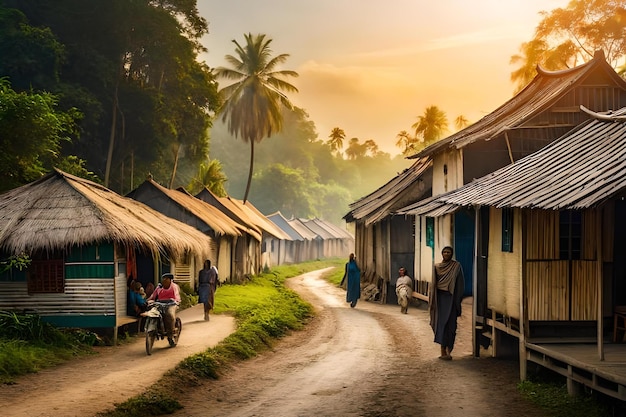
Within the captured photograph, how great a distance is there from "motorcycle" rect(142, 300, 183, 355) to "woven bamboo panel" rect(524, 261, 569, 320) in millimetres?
7219

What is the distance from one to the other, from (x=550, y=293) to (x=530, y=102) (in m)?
10.7

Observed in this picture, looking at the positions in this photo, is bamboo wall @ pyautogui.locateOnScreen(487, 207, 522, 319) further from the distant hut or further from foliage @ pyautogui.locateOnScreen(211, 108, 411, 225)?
foliage @ pyautogui.locateOnScreen(211, 108, 411, 225)

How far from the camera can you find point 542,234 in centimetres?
1144

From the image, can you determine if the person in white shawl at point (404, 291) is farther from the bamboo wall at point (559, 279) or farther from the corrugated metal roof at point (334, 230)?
the corrugated metal roof at point (334, 230)

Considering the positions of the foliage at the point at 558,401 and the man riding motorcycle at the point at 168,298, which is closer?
the foliage at the point at 558,401

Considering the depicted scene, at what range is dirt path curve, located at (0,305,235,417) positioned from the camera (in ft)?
31.3

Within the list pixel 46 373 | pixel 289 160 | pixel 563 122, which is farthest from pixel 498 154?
pixel 289 160

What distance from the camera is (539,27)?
4453 centimetres

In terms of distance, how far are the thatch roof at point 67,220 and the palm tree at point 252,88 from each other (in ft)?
97.9

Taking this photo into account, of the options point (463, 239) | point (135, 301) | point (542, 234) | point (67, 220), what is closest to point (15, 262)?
point (67, 220)

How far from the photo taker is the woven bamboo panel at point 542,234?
11359 mm

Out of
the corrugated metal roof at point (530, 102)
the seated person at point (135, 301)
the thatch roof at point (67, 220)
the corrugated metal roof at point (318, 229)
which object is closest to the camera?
the thatch roof at point (67, 220)

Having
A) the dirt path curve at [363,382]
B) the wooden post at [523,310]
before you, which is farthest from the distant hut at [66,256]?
the wooden post at [523,310]

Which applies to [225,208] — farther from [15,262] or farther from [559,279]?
[559,279]
